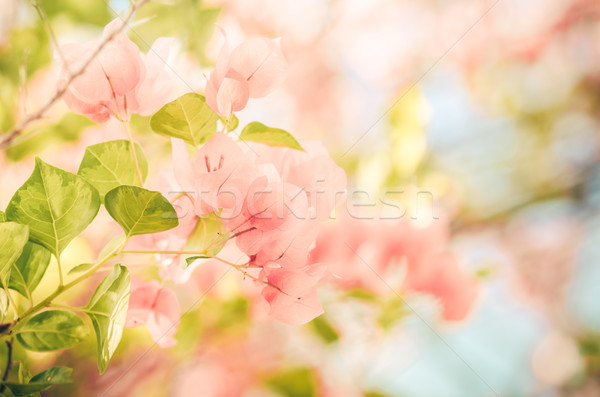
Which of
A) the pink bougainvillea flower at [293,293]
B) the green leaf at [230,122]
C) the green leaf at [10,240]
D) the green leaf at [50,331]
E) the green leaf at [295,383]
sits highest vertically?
the green leaf at [230,122]

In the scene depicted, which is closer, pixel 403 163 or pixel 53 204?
pixel 53 204

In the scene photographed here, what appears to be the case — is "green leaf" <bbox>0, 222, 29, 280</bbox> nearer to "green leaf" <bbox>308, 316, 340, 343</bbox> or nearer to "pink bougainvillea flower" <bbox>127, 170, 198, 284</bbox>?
"pink bougainvillea flower" <bbox>127, 170, 198, 284</bbox>

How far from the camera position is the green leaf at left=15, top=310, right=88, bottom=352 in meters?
0.21

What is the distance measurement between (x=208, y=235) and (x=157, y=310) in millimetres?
64

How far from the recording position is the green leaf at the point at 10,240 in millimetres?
200

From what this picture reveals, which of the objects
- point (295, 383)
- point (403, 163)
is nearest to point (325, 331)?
point (295, 383)

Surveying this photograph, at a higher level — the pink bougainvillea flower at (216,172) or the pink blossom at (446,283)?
the pink bougainvillea flower at (216,172)

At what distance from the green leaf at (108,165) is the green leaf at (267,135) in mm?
60

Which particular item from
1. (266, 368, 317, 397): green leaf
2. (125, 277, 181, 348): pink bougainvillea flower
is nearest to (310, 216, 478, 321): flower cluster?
(266, 368, 317, 397): green leaf

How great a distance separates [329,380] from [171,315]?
47cm

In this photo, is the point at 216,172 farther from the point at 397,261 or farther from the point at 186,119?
the point at 397,261

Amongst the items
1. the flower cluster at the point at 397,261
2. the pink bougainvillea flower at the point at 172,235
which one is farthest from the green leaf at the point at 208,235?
the flower cluster at the point at 397,261

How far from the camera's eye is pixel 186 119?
9.6 inches

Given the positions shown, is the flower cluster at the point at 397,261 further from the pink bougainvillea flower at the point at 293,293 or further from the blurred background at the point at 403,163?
the pink bougainvillea flower at the point at 293,293
